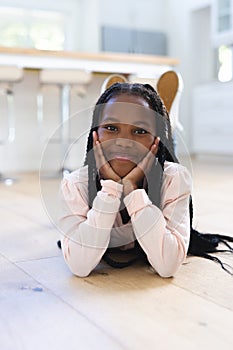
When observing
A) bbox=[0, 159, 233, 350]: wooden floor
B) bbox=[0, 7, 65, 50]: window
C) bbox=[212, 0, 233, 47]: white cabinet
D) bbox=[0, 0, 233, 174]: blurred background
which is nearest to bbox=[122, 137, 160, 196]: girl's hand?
bbox=[0, 159, 233, 350]: wooden floor

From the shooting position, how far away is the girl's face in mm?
1100

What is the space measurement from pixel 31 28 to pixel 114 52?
2.80 feet

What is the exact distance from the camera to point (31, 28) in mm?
5062

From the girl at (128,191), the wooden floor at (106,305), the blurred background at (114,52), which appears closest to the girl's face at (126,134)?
the girl at (128,191)

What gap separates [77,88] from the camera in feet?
12.0

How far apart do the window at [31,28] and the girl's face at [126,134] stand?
408cm

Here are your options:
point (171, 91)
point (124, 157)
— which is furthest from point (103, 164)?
point (171, 91)

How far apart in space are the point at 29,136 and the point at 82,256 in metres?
3.16

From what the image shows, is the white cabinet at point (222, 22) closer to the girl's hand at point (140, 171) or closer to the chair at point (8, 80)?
the chair at point (8, 80)

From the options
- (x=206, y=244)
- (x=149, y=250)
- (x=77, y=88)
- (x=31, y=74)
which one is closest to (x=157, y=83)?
(x=206, y=244)

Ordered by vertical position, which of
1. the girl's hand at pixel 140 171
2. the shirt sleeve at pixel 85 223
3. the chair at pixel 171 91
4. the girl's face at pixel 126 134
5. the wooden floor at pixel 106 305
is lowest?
the wooden floor at pixel 106 305

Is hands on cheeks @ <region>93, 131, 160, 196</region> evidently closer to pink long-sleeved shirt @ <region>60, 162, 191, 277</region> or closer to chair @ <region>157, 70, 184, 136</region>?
pink long-sleeved shirt @ <region>60, 162, 191, 277</region>

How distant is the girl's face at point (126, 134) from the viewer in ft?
3.61

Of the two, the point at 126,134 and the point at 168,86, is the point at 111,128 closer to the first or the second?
the point at 126,134
